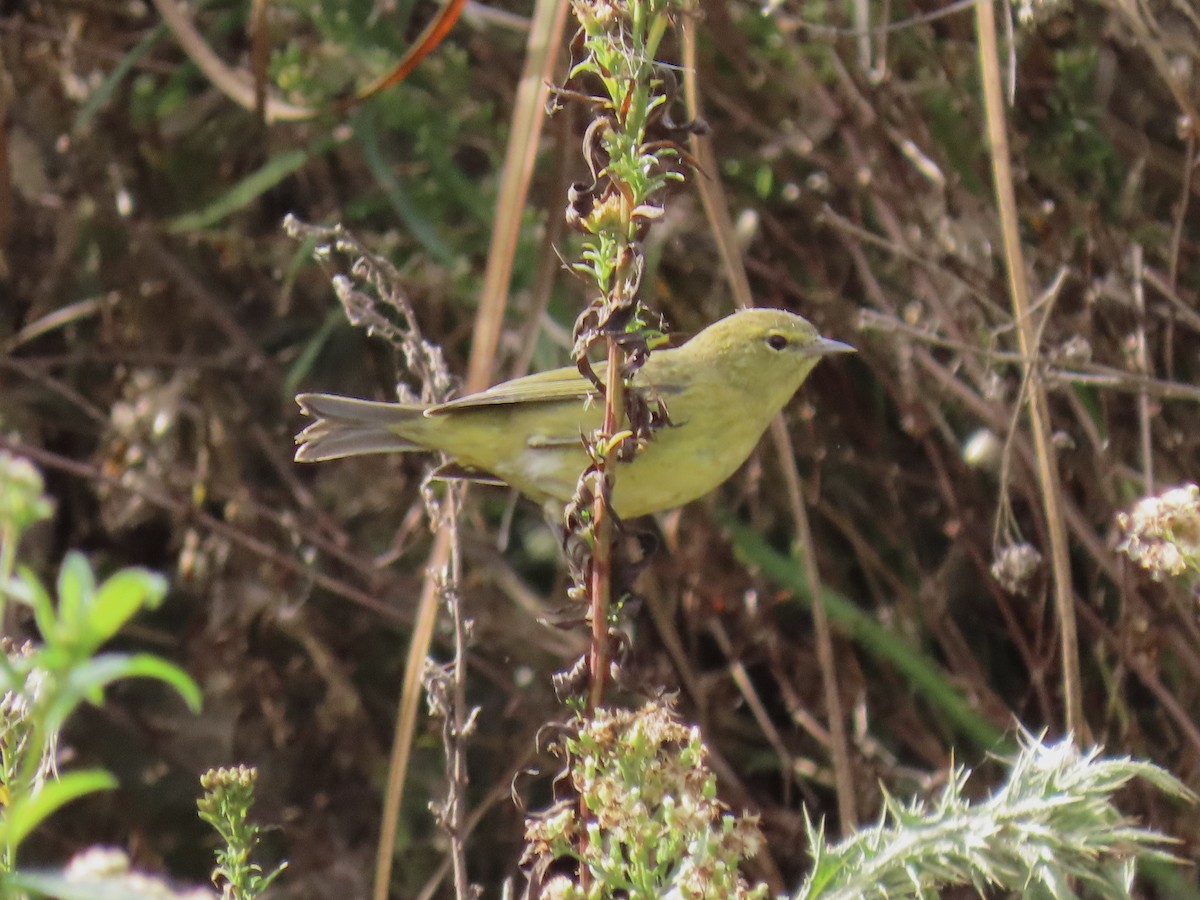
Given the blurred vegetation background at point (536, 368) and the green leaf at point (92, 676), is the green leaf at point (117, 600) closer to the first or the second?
the green leaf at point (92, 676)

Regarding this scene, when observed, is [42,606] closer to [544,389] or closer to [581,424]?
[581,424]

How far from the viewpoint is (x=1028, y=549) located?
8.41ft

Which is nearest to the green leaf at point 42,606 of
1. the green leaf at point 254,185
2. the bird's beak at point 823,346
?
the bird's beak at point 823,346

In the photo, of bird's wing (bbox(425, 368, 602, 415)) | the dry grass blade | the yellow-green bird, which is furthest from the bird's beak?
the dry grass blade

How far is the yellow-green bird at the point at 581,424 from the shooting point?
291cm

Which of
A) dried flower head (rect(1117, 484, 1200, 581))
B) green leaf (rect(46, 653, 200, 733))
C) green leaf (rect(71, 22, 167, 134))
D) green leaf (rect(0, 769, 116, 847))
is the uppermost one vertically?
green leaf (rect(46, 653, 200, 733))

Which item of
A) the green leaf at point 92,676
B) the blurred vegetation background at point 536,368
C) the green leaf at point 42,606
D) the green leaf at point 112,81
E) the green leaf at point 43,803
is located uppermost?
the green leaf at point 42,606

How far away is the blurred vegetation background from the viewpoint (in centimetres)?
314

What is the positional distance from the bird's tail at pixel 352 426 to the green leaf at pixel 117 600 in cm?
240

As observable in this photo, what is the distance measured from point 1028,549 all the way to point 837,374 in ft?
3.54

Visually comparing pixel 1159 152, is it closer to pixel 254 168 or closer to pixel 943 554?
pixel 943 554

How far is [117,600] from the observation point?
55 cm

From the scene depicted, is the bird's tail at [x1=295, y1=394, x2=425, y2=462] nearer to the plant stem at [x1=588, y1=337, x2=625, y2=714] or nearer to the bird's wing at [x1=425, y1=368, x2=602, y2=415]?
the bird's wing at [x1=425, y1=368, x2=602, y2=415]

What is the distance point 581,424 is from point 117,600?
7.71ft
